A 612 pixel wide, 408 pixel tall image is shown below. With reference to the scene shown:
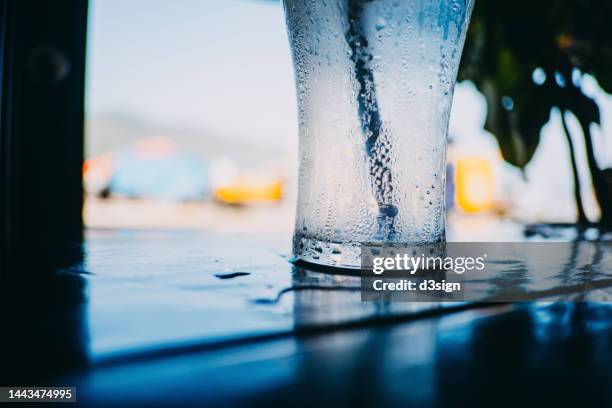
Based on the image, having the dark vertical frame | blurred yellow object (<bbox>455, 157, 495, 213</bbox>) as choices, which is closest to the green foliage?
the dark vertical frame

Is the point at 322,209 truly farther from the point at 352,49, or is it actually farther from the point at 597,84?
the point at 597,84

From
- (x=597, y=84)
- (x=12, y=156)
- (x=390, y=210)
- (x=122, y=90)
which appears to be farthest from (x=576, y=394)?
(x=122, y=90)

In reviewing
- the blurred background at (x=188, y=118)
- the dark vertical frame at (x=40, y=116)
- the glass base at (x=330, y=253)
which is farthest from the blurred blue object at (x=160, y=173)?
the glass base at (x=330, y=253)

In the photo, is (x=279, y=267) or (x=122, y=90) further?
(x=122, y=90)

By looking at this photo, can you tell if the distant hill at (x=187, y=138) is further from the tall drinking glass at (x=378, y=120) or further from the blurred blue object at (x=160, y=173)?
the tall drinking glass at (x=378, y=120)

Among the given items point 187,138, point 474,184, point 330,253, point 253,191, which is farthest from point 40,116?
point 187,138

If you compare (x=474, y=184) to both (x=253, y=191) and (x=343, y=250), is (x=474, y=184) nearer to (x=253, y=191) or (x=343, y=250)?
(x=253, y=191)
